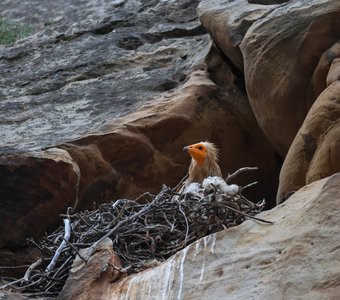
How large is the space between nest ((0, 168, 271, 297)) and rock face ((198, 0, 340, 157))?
3.93 ft

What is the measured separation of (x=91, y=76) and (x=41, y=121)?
1.23m

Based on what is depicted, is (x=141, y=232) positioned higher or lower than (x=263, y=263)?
lower

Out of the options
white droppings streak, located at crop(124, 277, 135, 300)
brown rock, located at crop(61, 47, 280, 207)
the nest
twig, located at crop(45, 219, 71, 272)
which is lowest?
brown rock, located at crop(61, 47, 280, 207)

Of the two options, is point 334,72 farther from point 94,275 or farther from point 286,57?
point 94,275

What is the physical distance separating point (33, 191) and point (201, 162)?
4.65 feet

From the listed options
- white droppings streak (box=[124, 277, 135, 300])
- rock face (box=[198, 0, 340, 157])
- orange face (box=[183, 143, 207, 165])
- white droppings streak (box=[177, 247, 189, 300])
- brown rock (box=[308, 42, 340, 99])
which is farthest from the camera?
orange face (box=[183, 143, 207, 165])

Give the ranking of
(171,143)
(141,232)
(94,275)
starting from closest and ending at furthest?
(94,275) → (141,232) → (171,143)

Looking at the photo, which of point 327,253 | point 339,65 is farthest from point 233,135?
point 327,253

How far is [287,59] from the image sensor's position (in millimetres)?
7289

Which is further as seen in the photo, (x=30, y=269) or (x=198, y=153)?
(x=198, y=153)

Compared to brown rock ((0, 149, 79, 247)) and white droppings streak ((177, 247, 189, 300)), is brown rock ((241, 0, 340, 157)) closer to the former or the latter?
brown rock ((0, 149, 79, 247))

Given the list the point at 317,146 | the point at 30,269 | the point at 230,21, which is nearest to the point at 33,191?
the point at 30,269

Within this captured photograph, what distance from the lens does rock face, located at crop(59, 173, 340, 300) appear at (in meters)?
4.89

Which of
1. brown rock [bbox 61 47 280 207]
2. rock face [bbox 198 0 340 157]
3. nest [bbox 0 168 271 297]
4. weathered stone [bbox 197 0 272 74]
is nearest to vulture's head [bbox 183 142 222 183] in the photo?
rock face [bbox 198 0 340 157]
